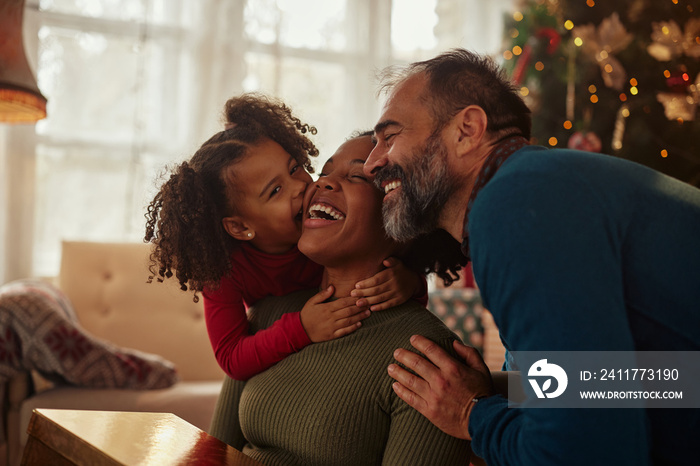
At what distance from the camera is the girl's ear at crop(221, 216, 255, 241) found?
1638 millimetres

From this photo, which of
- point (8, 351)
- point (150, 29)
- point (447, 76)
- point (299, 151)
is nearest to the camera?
point (447, 76)

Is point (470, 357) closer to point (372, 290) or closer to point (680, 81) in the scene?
point (372, 290)

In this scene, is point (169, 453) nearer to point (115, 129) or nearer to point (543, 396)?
point (543, 396)

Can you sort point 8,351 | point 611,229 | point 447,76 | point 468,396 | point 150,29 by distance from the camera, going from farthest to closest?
point 150,29
point 8,351
point 447,76
point 468,396
point 611,229

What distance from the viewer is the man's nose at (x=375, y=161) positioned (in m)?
1.40

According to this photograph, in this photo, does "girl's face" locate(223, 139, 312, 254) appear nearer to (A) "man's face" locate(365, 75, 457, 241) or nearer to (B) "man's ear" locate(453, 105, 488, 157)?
(A) "man's face" locate(365, 75, 457, 241)

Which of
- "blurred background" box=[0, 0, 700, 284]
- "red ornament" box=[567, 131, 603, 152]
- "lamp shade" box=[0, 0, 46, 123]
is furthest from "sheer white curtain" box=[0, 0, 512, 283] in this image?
"lamp shade" box=[0, 0, 46, 123]

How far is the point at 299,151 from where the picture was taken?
5.82ft

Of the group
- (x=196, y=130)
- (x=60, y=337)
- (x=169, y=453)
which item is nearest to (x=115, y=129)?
(x=196, y=130)

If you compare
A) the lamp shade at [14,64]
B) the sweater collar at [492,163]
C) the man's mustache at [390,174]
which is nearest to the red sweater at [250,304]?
the man's mustache at [390,174]

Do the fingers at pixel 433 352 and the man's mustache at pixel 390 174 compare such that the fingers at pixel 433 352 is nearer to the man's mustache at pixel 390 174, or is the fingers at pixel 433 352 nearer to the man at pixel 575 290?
the man at pixel 575 290

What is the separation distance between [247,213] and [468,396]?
74 cm

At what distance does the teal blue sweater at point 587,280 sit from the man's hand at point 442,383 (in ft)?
0.28

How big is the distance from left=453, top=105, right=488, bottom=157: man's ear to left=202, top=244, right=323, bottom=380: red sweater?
0.51 meters
